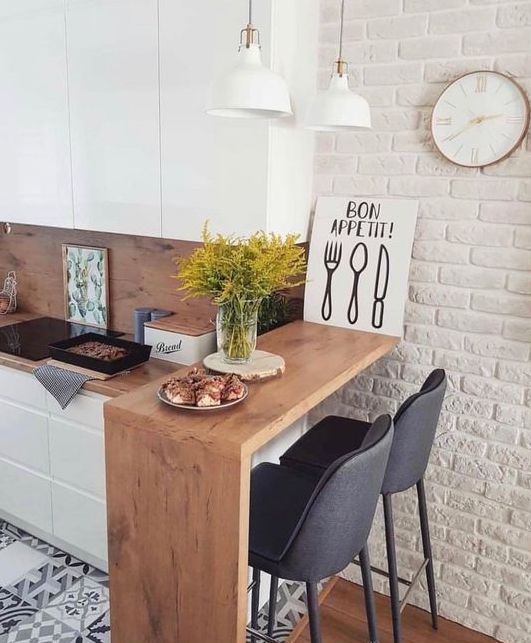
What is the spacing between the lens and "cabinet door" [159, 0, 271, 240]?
1.94 meters

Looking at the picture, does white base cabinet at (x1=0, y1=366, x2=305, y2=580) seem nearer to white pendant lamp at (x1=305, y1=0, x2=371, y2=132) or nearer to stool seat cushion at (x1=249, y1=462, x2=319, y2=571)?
stool seat cushion at (x1=249, y1=462, x2=319, y2=571)

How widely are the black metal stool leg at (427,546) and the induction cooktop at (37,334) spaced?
5.07 ft

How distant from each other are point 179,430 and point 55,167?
5.11 feet

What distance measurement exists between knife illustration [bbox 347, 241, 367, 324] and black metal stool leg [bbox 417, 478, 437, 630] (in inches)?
24.7

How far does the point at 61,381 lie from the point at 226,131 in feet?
3.61

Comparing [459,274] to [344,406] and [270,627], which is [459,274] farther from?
[270,627]

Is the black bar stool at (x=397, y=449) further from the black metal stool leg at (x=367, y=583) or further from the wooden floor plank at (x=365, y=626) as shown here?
the wooden floor plank at (x=365, y=626)

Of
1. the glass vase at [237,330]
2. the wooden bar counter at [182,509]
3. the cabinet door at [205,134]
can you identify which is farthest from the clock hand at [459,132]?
the wooden bar counter at [182,509]

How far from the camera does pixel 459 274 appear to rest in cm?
204

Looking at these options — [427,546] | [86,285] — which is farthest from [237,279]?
[86,285]

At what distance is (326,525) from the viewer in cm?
135

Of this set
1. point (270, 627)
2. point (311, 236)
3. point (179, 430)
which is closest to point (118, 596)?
point (179, 430)

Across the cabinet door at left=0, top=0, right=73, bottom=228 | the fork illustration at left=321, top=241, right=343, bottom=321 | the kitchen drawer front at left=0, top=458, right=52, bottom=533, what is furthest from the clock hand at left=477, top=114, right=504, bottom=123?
the kitchen drawer front at left=0, top=458, right=52, bottom=533

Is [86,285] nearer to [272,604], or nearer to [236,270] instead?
[236,270]
